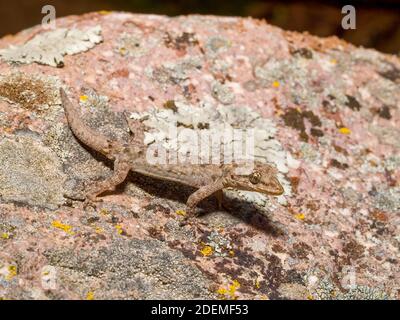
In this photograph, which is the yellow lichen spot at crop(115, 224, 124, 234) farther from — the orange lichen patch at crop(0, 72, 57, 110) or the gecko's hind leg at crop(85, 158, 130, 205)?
the orange lichen patch at crop(0, 72, 57, 110)

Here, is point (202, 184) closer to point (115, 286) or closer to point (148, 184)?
point (148, 184)

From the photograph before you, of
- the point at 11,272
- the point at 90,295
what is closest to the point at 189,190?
the point at 90,295

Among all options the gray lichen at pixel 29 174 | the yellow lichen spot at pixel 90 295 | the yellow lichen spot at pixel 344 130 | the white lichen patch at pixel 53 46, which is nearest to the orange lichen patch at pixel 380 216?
the yellow lichen spot at pixel 344 130

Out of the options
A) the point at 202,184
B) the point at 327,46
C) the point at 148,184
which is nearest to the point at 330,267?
the point at 202,184

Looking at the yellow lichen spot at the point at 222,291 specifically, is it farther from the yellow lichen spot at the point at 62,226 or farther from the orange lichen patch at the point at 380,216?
the orange lichen patch at the point at 380,216

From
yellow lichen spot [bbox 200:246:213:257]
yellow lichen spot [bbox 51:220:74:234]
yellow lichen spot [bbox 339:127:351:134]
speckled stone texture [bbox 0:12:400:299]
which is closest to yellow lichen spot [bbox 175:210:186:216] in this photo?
speckled stone texture [bbox 0:12:400:299]

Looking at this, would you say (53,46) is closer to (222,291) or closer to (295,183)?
(295,183)
